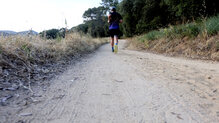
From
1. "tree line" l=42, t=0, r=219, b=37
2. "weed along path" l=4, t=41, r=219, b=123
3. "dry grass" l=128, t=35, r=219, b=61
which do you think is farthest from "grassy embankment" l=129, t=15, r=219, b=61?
"weed along path" l=4, t=41, r=219, b=123

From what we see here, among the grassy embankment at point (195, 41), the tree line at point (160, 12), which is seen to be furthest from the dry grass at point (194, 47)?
the tree line at point (160, 12)

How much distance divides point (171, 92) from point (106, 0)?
51562 mm

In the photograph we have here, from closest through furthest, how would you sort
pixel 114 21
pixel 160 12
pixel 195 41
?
pixel 195 41 → pixel 114 21 → pixel 160 12

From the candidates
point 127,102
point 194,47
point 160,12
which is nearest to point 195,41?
point 194,47

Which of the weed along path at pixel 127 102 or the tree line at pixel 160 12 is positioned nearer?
the weed along path at pixel 127 102

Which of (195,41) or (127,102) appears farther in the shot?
(195,41)

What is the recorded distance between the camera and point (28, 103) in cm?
134

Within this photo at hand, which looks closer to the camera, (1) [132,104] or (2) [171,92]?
(1) [132,104]

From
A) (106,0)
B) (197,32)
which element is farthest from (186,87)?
(106,0)

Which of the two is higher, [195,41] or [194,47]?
[195,41]

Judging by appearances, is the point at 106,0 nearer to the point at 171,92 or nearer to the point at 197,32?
the point at 197,32

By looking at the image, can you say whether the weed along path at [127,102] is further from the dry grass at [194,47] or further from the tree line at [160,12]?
the tree line at [160,12]

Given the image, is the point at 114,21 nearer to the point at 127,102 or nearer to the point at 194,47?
the point at 194,47

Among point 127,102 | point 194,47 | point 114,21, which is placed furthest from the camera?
point 114,21
